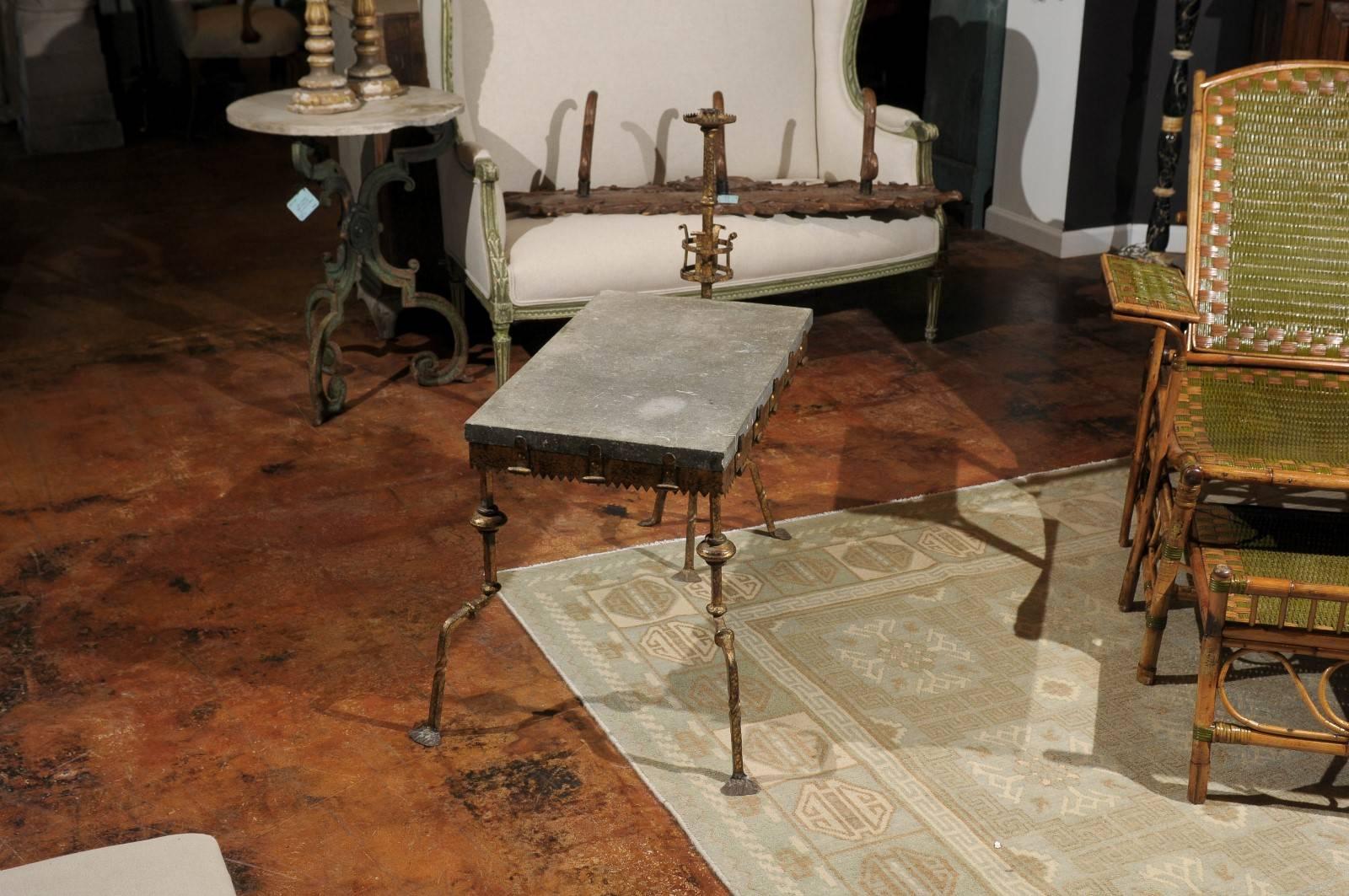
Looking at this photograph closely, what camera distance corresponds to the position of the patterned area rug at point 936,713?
2734 millimetres

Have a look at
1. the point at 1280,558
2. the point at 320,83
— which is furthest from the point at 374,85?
the point at 1280,558

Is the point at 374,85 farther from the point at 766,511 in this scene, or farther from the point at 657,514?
the point at 766,511

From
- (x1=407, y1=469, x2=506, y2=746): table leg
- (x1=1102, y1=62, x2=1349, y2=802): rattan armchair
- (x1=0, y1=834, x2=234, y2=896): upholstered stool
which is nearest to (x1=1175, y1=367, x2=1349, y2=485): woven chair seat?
(x1=1102, y1=62, x2=1349, y2=802): rattan armchair

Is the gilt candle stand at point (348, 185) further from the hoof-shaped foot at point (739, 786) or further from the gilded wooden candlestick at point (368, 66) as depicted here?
the hoof-shaped foot at point (739, 786)

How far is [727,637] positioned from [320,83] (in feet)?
7.74

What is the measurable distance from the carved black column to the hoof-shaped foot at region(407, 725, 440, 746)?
392 centimetres

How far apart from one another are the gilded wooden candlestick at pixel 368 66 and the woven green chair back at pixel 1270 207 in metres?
2.38

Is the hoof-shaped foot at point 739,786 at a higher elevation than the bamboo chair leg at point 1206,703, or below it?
below

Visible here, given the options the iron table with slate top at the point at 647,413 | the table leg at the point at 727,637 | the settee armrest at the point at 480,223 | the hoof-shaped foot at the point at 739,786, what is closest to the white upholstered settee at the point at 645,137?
the settee armrest at the point at 480,223

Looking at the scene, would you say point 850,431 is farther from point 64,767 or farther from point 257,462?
point 64,767

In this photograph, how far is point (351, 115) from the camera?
4320 millimetres

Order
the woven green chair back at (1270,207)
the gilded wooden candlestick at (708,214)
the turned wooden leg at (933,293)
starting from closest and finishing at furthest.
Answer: the gilded wooden candlestick at (708,214) < the woven green chair back at (1270,207) < the turned wooden leg at (933,293)

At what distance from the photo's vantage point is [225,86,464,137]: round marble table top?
420 centimetres

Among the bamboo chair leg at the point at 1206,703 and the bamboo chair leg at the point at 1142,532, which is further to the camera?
the bamboo chair leg at the point at 1142,532
